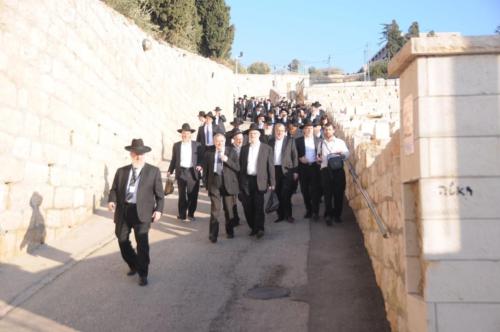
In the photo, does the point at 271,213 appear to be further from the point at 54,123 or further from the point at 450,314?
the point at 450,314

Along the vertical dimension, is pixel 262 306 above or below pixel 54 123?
below

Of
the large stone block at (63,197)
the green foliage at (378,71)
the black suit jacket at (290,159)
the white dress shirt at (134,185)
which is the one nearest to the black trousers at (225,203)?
the black suit jacket at (290,159)

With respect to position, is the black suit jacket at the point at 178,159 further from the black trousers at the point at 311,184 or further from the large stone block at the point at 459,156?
the large stone block at the point at 459,156

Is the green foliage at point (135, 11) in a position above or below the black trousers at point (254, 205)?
above

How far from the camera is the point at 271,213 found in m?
11.3

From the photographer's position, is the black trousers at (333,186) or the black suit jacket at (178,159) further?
the black suit jacket at (178,159)

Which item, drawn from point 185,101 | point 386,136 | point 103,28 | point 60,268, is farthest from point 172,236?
point 185,101

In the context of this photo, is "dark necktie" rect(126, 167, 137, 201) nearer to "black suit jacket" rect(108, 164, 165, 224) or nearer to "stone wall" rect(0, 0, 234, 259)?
Result: "black suit jacket" rect(108, 164, 165, 224)

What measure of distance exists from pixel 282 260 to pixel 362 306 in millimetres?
1977

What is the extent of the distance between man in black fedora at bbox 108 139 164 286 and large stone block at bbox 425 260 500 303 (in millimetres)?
4163

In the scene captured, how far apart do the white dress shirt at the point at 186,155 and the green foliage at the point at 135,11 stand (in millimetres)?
6491

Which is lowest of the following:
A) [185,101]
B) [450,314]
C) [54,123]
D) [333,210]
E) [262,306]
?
[262,306]

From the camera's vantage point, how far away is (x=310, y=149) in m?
10.3

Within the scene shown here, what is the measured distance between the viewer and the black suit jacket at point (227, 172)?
30.7 ft
